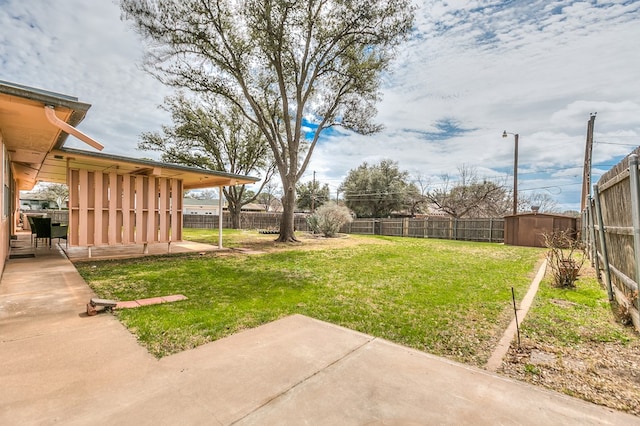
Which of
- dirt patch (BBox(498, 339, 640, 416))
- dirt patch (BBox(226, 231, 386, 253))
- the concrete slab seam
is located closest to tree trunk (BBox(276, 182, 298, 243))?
dirt patch (BBox(226, 231, 386, 253))

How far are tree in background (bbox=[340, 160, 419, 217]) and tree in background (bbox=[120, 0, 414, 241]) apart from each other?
Result: 16121mm

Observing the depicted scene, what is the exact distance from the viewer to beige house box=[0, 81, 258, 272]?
5.32 meters

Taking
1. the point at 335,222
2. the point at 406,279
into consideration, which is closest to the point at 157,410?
the point at 406,279

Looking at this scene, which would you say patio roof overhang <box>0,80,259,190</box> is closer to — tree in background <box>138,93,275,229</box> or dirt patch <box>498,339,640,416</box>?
dirt patch <box>498,339,640,416</box>

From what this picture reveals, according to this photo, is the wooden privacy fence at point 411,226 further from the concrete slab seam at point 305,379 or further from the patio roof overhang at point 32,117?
the concrete slab seam at point 305,379

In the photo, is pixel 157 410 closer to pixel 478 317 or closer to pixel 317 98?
pixel 478 317

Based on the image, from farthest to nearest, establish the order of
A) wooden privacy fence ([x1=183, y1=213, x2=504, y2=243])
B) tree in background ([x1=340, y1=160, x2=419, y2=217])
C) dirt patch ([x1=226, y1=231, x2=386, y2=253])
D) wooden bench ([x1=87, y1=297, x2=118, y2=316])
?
tree in background ([x1=340, y1=160, x2=419, y2=217]) < wooden privacy fence ([x1=183, y1=213, x2=504, y2=243]) < dirt patch ([x1=226, y1=231, x2=386, y2=253]) < wooden bench ([x1=87, y1=297, x2=118, y2=316])

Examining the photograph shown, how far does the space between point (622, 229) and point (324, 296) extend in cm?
400

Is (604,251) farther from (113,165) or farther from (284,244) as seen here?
(113,165)

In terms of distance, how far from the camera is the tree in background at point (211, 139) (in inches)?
818

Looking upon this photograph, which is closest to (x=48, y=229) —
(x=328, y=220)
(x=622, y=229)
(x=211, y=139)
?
(x=328, y=220)

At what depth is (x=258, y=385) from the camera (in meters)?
2.03

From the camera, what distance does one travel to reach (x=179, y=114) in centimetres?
2062

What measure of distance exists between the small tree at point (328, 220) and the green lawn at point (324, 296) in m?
8.80
